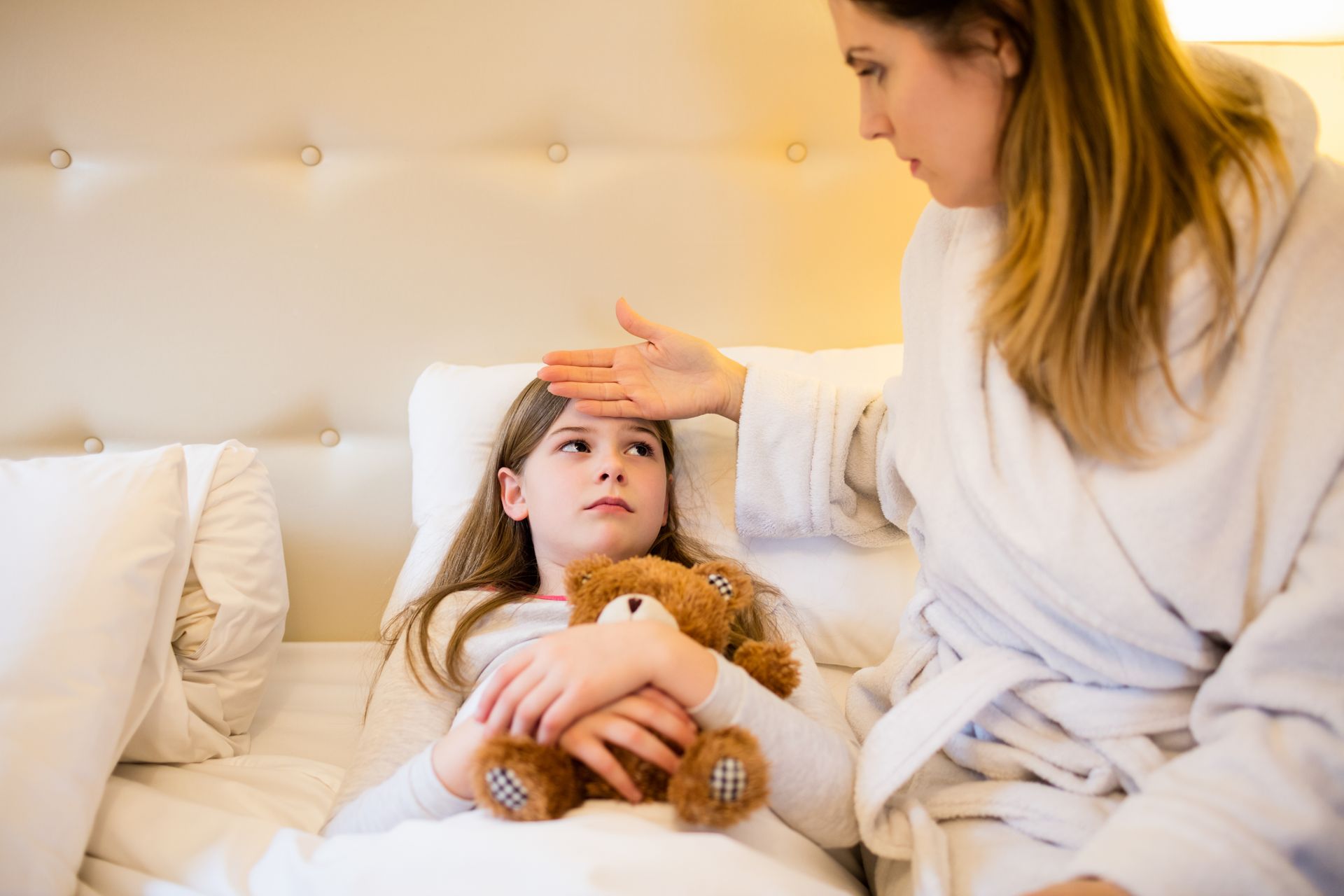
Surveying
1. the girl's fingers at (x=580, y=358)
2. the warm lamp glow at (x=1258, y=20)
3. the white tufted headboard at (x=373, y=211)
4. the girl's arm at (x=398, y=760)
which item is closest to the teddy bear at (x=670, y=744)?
the girl's arm at (x=398, y=760)

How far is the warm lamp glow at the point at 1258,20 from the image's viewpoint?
57.2 inches

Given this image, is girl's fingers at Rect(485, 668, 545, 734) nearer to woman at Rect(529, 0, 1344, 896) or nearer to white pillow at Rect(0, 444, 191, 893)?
woman at Rect(529, 0, 1344, 896)

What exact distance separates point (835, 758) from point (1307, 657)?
0.37m

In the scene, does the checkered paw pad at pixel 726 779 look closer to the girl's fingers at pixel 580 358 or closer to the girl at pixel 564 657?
the girl at pixel 564 657

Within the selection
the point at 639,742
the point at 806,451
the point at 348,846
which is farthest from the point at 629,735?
the point at 806,451

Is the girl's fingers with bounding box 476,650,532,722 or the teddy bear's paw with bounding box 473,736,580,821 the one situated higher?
the girl's fingers with bounding box 476,650,532,722

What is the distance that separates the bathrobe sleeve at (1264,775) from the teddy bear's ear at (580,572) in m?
0.45

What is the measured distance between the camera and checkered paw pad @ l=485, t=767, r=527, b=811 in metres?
0.74

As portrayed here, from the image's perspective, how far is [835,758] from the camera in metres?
0.85

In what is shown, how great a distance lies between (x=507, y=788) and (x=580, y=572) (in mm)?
215

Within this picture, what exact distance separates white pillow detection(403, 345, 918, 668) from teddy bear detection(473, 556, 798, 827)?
1.11 feet

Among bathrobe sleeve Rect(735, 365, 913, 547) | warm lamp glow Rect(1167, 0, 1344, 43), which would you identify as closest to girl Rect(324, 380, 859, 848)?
bathrobe sleeve Rect(735, 365, 913, 547)

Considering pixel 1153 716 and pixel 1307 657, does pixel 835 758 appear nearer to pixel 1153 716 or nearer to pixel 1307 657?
pixel 1153 716

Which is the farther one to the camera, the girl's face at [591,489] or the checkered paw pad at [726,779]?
the girl's face at [591,489]
